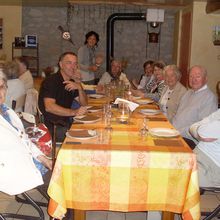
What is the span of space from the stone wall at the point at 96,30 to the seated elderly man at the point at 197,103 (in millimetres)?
5889

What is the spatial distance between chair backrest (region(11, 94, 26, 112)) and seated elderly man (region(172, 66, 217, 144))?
1403 millimetres

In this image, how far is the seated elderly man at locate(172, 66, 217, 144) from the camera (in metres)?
2.89

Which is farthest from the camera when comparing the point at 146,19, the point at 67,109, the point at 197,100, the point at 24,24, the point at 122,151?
the point at 24,24

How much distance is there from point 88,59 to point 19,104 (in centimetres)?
260

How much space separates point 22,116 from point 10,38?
657 centimetres

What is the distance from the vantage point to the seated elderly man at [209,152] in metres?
2.15

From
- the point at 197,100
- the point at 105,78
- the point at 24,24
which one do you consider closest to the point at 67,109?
the point at 197,100

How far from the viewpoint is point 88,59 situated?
19.4 ft

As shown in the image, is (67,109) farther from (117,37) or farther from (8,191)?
(117,37)

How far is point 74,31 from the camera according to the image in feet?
28.9

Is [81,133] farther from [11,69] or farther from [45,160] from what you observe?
[11,69]

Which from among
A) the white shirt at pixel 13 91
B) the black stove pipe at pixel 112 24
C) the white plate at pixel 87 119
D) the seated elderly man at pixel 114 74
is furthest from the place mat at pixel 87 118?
the black stove pipe at pixel 112 24

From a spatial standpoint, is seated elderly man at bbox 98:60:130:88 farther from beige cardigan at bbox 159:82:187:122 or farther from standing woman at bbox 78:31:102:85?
beige cardigan at bbox 159:82:187:122

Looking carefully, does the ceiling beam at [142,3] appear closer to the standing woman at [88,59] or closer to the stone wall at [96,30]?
the standing woman at [88,59]
